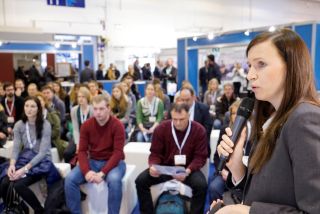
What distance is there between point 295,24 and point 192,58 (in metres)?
3.58

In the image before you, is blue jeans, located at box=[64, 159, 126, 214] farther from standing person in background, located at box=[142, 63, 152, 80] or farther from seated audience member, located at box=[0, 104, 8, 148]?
standing person in background, located at box=[142, 63, 152, 80]

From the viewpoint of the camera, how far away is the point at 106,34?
13.0m

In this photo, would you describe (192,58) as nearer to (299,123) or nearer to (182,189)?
(182,189)

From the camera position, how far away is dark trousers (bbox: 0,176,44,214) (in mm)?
3422

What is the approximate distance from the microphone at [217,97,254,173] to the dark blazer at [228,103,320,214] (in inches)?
10.3

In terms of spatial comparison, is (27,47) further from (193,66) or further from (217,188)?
(217,188)

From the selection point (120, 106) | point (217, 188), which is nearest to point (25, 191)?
point (217, 188)

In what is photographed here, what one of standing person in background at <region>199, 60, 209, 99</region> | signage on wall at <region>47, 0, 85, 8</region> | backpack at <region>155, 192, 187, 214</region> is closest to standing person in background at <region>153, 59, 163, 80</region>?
standing person in background at <region>199, 60, 209, 99</region>

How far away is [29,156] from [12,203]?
505 millimetres

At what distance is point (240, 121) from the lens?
4.14 feet

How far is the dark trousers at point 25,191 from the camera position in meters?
3.42

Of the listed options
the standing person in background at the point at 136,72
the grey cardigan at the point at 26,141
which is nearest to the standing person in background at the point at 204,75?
the standing person in background at the point at 136,72

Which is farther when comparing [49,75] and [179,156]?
[49,75]

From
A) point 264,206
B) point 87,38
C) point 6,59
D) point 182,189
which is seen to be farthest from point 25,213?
point 87,38
